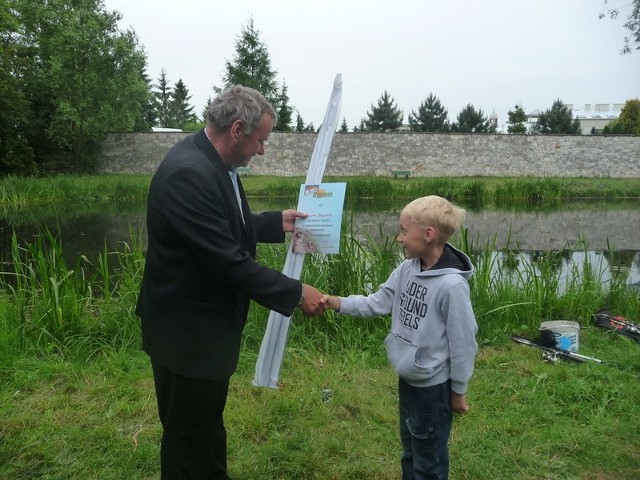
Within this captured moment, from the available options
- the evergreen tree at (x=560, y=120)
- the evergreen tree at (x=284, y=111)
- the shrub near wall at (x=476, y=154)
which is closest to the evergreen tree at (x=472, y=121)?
the evergreen tree at (x=560, y=120)

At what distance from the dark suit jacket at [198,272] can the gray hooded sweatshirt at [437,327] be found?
41 cm

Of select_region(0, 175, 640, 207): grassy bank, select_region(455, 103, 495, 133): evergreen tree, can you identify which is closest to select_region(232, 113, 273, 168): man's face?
select_region(0, 175, 640, 207): grassy bank

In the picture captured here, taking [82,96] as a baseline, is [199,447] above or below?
below

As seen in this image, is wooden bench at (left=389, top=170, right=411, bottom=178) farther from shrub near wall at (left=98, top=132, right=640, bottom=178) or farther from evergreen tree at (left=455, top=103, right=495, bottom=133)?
evergreen tree at (left=455, top=103, right=495, bottom=133)

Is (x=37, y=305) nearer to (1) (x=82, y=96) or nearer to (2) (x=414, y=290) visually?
(2) (x=414, y=290)

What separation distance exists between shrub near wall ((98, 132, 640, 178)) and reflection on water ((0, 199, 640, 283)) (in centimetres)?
1120

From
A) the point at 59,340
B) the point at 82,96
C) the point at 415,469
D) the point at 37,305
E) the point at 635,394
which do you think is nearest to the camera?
the point at 415,469

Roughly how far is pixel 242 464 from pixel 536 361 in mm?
2128

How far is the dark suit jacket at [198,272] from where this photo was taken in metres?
1.85

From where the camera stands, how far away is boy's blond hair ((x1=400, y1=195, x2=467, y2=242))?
198cm

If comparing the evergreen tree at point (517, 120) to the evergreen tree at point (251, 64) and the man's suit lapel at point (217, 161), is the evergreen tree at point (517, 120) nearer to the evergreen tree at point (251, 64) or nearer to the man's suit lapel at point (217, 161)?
the evergreen tree at point (251, 64)

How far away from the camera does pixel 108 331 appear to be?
4.27m

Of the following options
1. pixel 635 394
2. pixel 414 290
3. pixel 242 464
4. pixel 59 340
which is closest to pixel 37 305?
pixel 59 340

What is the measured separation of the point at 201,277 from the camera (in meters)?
1.94
